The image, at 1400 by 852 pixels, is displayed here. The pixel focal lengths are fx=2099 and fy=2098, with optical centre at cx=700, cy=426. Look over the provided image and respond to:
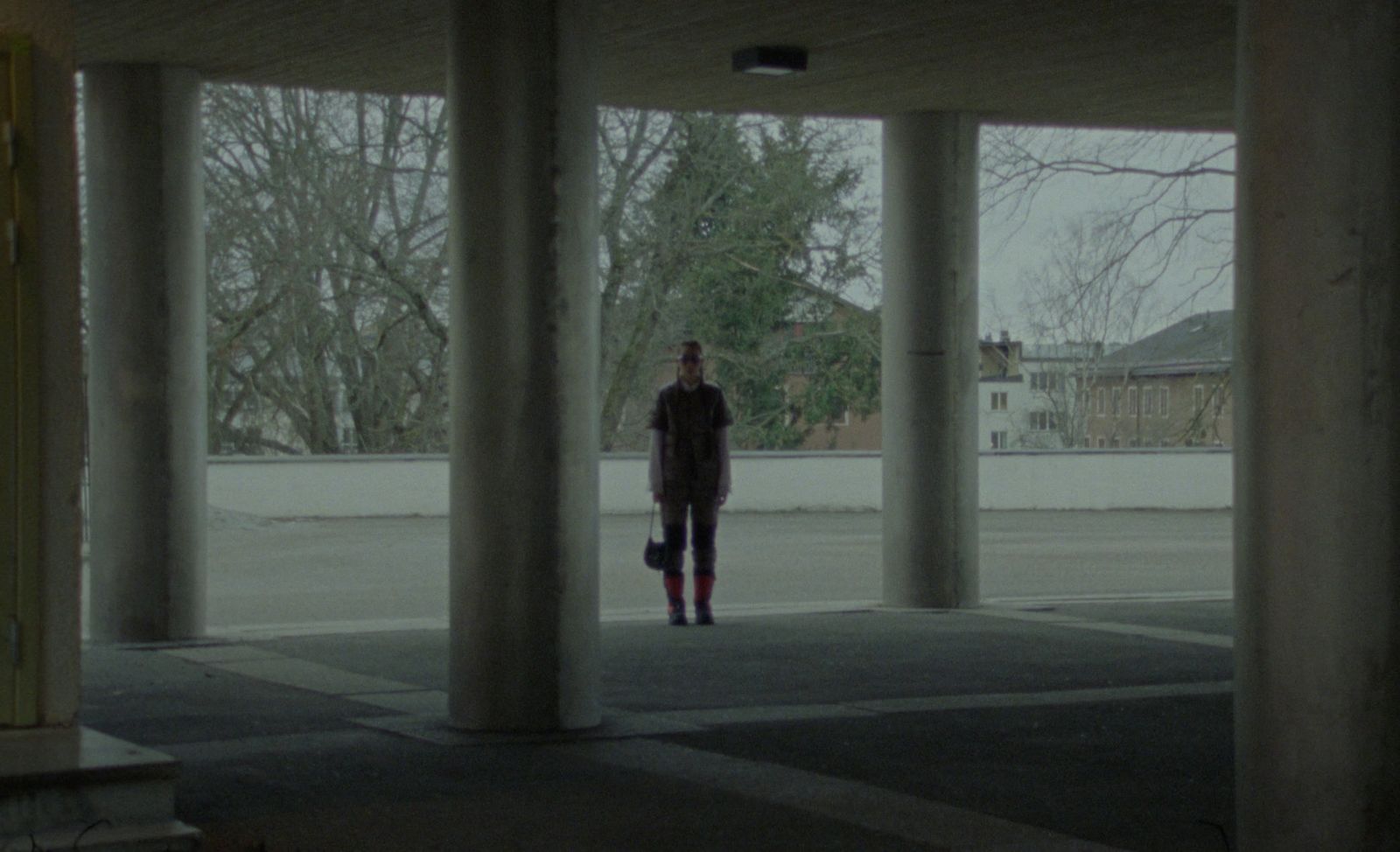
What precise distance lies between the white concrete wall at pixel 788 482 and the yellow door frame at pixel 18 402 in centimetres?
2417

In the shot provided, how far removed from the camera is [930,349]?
52.9 feet

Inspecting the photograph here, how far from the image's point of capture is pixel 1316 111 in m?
5.80

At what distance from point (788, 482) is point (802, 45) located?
21.4 metres

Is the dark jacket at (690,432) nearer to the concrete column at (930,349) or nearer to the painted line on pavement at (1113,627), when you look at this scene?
the concrete column at (930,349)

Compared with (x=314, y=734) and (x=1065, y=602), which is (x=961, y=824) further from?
(x=1065, y=602)

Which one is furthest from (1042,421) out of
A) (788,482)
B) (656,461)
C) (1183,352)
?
(656,461)

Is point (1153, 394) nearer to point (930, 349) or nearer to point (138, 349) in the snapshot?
point (930, 349)

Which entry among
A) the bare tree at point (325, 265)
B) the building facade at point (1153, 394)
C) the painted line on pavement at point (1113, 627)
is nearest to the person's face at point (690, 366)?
the painted line on pavement at point (1113, 627)

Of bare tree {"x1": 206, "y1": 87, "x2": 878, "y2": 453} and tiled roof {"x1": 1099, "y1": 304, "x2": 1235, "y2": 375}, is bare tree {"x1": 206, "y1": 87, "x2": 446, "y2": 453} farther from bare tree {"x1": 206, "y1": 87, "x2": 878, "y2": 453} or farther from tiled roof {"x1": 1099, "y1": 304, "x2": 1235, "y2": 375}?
tiled roof {"x1": 1099, "y1": 304, "x2": 1235, "y2": 375}

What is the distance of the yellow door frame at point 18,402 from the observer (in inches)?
292

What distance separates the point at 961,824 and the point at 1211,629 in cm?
801

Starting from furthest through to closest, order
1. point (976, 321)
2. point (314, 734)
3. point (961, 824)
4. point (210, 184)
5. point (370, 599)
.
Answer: point (210, 184) → point (370, 599) → point (976, 321) → point (314, 734) → point (961, 824)

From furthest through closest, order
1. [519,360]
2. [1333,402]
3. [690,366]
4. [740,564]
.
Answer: [740,564], [690,366], [519,360], [1333,402]

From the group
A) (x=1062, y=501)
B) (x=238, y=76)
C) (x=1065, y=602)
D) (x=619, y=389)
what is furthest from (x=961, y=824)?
(x=619, y=389)
